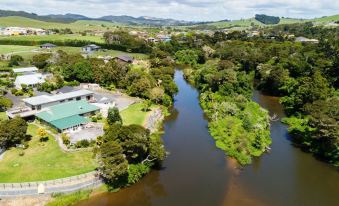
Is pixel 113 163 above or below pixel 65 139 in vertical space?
above

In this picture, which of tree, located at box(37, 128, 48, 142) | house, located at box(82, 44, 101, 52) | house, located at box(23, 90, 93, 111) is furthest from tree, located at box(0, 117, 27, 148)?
house, located at box(82, 44, 101, 52)

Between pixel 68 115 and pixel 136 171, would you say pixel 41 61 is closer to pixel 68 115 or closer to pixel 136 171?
pixel 68 115

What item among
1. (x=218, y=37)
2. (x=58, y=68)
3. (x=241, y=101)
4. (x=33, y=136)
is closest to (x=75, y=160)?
(x=33, y=136)

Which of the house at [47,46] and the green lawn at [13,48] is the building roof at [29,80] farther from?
the house at [47,46]

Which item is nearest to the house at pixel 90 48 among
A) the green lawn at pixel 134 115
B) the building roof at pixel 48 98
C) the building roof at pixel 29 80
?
the building roof at pixel 29 80

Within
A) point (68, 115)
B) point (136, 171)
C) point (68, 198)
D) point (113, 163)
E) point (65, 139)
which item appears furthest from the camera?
point (68, 115)

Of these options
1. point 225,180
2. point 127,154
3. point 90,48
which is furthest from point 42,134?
point 90,48

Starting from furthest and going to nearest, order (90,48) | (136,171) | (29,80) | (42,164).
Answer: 1. (90,48)
2. (29,80)
3. (42,164)
4. (136,171)
